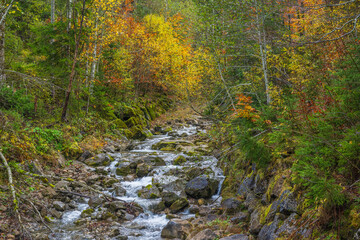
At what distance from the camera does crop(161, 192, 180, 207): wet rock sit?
28.7 feet

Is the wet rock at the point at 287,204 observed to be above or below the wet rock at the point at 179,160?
above

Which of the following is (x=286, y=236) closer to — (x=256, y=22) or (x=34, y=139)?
(x=256, y=22)

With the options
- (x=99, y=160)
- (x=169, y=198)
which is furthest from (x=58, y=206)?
(x=99, y=160)

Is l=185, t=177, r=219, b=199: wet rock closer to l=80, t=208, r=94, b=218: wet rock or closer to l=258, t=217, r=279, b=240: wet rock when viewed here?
l=80, t=208, r=94, b=218: wet rock

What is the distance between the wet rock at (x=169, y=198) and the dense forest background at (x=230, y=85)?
8.05 feet

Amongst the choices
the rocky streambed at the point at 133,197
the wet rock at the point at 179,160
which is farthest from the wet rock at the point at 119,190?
the wet rock at the point at 179,160

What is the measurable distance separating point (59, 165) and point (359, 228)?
32.9 feet

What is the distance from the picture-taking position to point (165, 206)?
28.7ft

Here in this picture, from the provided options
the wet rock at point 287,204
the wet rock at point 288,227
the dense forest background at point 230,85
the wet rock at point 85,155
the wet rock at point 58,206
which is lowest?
the wet rock at point 58,206

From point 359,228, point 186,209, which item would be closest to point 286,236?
point 359,228

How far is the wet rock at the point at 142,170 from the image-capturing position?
36.5 feet

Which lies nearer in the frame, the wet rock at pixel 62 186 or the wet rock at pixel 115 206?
the wet rock at pixel 115 206

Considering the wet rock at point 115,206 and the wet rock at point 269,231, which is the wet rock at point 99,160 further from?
the wet rock at point 269,231

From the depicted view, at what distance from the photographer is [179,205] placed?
8461mm
